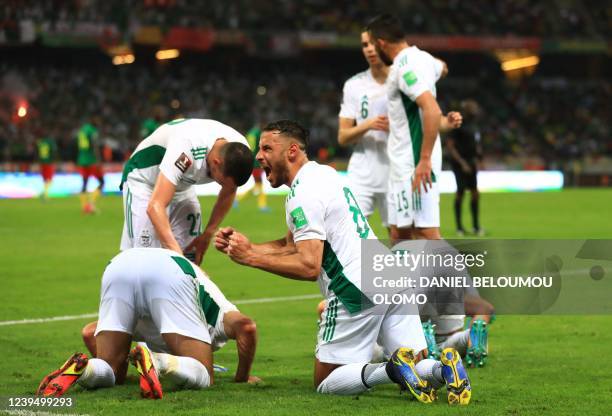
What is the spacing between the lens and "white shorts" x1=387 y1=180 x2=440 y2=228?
8.45m

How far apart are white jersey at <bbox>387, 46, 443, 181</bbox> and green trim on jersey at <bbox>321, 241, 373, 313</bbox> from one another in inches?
94.9

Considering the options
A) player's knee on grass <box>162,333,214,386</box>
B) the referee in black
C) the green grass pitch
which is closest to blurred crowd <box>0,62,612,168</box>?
the referee in black

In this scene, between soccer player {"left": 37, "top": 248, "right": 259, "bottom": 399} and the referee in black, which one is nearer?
soccer player {"left": 37, "top": 248, "right": 259, "bottom": 399}

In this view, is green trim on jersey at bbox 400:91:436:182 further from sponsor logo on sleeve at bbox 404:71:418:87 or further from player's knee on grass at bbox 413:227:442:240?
player's knee on grass at bbox 413:227:442:240

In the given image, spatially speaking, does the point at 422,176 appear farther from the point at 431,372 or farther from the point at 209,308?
the point at 431,372

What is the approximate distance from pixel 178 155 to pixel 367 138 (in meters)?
2.62

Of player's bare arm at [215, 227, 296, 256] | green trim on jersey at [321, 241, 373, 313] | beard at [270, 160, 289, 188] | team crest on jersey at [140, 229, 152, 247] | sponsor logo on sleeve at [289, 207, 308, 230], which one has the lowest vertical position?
green trim on jersey at [321, 241, 373, 313]

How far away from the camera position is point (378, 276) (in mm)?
6367

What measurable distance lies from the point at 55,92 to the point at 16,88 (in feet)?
4.99

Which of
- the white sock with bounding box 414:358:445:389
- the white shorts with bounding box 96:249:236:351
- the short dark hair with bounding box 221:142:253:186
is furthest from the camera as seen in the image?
the short dark hair with bounding box 221:142:253:186

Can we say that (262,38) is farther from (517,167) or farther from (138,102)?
(517,167)

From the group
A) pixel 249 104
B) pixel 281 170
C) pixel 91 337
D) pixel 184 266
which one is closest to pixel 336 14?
pixel 249 104

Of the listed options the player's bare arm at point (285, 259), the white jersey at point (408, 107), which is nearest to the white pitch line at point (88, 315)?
the white jersey at point (408, 107)

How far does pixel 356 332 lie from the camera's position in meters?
6.34
